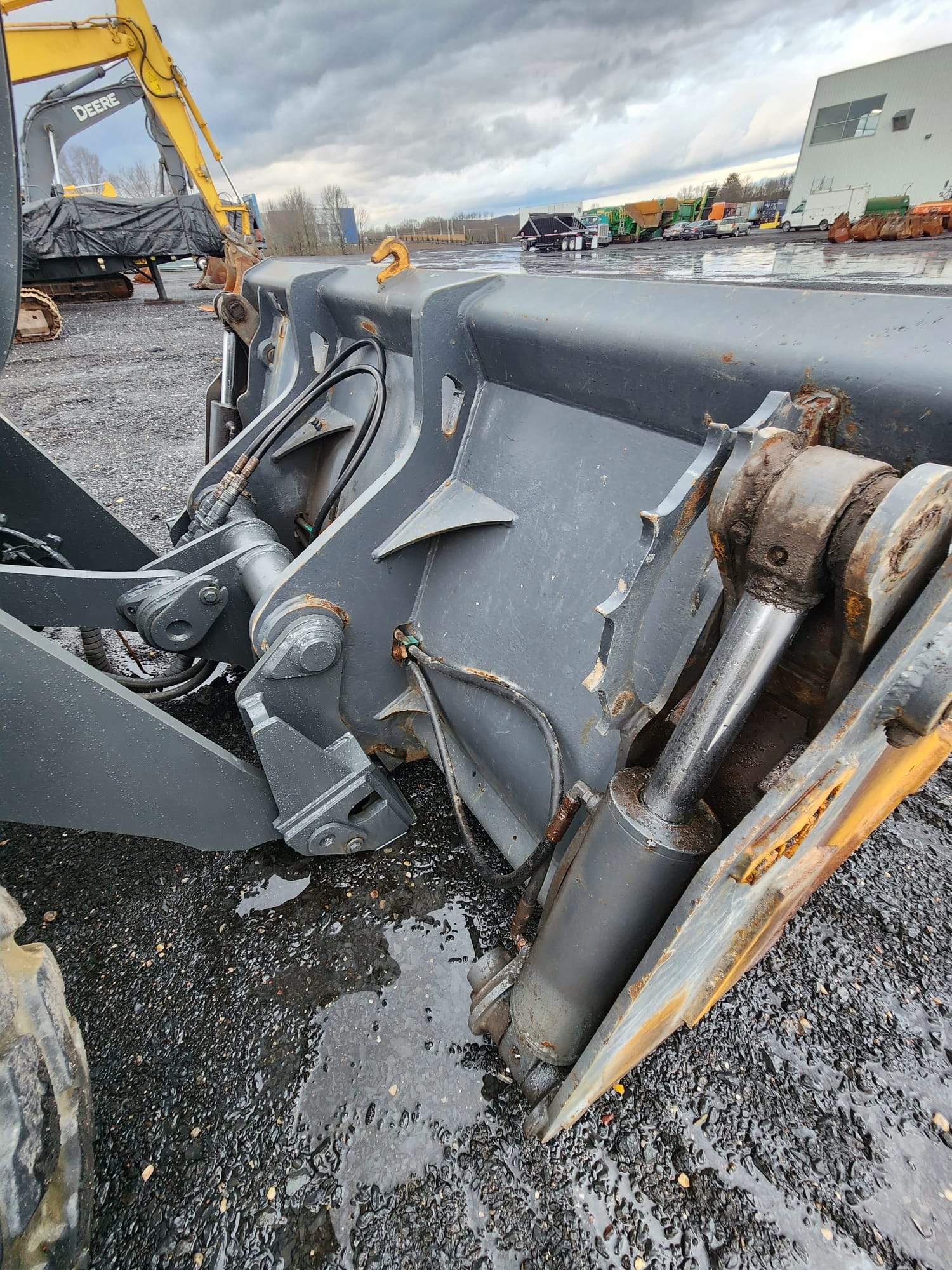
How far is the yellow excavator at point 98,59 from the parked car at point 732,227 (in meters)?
14.7

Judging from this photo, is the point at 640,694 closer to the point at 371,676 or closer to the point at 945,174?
the point at 371,676

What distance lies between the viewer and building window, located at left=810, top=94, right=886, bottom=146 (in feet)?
88.0

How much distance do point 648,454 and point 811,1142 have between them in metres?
1.45

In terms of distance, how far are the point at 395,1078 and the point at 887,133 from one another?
3736 cm

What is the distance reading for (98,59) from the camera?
11352 mm

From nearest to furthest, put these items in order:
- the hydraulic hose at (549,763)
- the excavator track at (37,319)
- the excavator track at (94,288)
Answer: the hydraulic hose at (549,763) < the excavator track at (37,319) < the excavator track at (94,288)

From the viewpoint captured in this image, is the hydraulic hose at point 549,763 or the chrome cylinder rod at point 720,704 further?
the hydraulic hose at point 549,763

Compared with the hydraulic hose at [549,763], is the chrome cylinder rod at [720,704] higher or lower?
higher

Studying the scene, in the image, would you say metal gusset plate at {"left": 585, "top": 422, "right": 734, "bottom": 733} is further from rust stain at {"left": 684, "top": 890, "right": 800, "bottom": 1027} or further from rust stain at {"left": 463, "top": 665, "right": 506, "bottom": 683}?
rust stain at {"left": 463, "top": 665, "right": 506, "bottom": 683}

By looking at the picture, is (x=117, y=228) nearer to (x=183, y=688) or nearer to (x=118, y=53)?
(x=118, y=53)

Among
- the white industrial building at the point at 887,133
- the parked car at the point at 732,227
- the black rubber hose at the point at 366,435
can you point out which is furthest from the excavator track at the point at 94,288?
the white industrial building at the point at 887,133

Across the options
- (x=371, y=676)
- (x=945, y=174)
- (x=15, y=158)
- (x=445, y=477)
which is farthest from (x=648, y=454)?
(x=945, y=174)

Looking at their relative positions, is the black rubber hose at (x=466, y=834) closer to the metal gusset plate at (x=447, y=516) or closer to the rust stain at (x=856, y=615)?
the metal gusset plate at (x=447, y=516)

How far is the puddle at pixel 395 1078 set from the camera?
129 cm
